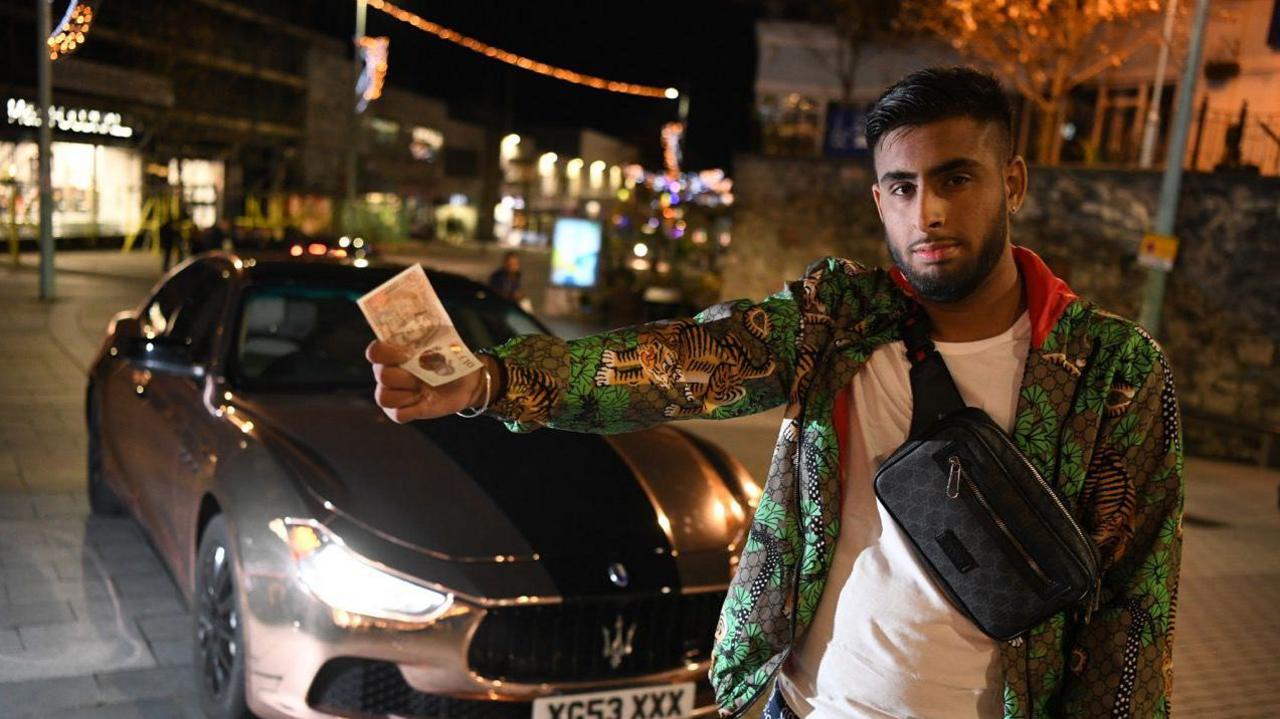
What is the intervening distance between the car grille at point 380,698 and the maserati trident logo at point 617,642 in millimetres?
306

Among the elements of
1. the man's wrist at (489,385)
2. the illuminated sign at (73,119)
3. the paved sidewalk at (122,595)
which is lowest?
the paved sidewalk at (122,595)

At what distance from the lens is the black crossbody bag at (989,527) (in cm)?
168

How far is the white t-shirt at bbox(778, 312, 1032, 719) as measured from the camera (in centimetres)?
177

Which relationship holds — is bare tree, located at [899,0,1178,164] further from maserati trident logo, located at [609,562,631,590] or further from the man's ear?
the man's ear

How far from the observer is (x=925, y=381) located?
180cm

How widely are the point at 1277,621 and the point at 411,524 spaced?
5183 mm

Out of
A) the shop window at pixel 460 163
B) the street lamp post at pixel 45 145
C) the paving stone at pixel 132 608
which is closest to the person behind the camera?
the paving stone at pixel 132 608

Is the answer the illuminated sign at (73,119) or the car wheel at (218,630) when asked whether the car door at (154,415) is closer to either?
the car wheel at (218,630)

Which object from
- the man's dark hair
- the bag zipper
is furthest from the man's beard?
the bag zipper

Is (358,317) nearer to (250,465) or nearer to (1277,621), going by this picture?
(250,465)

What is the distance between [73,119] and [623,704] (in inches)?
1325

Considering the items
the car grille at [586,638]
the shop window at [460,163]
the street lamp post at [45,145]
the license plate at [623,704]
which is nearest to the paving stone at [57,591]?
the car grille at [586,638]

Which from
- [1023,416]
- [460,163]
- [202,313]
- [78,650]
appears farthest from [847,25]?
[460,163]

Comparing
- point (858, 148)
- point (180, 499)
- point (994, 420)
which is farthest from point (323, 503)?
point (858, 148)
